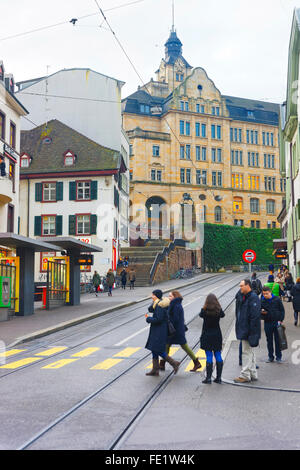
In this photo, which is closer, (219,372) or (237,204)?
(219,372)

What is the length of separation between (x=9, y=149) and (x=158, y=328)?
2608 centimetres

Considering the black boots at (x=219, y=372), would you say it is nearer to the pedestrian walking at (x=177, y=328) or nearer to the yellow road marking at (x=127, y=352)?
the pedestrian walking at (x=177, y=328)

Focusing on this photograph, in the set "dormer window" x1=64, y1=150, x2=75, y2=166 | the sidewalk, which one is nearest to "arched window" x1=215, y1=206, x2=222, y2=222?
"dormer window" x1=64, y1=150, x2=75, y2=166

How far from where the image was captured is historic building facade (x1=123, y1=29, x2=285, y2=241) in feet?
228

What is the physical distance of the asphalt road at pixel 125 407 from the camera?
20.9ft

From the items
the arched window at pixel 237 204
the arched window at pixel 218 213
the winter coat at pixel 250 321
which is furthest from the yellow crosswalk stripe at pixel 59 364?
the arched window at pixel 237 204

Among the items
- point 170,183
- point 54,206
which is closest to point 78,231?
point 54,206

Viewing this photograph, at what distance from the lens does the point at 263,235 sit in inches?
2810

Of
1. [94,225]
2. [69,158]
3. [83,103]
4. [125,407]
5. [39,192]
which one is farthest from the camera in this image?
[83,103]

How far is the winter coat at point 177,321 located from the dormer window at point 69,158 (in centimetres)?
3669

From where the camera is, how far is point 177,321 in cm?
1145

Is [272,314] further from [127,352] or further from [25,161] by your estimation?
[25,161]

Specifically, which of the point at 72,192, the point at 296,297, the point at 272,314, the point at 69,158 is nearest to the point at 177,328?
the point at 272,314

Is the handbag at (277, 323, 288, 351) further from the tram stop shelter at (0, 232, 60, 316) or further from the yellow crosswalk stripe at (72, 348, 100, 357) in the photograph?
the tram stop shelter at (0, 232, 60, 316)
